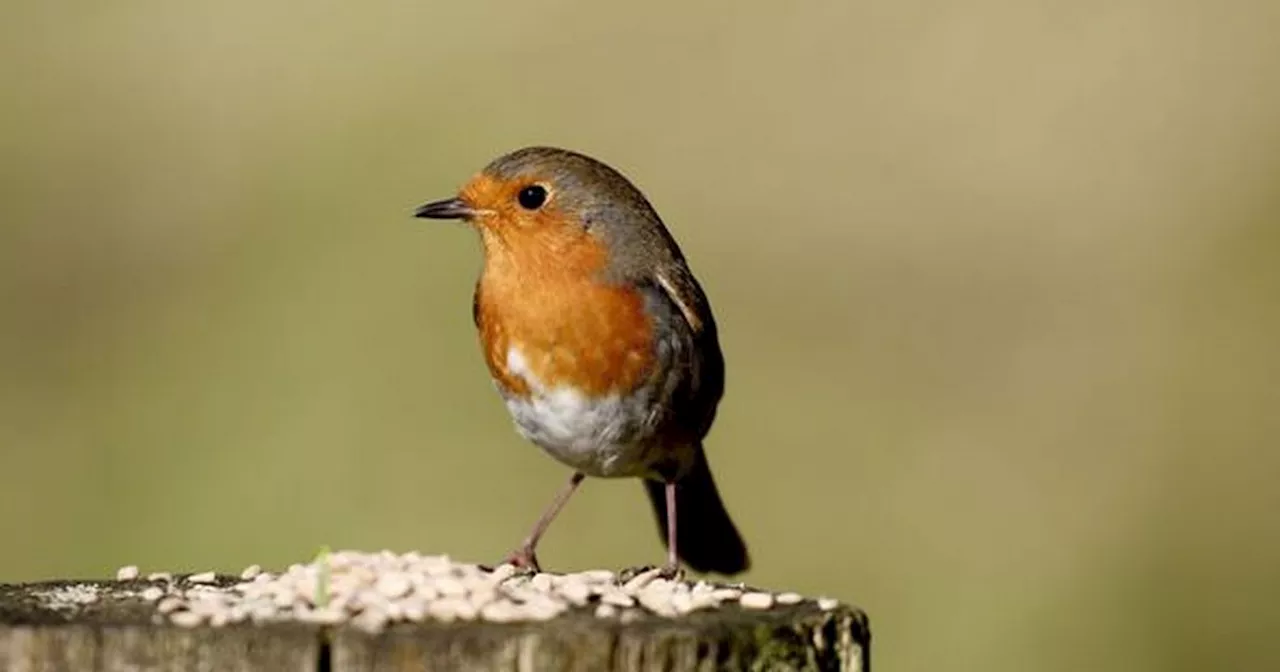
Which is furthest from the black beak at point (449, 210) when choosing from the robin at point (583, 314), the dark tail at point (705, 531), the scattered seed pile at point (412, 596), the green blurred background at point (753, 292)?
the green blurred background at point (753, 292)

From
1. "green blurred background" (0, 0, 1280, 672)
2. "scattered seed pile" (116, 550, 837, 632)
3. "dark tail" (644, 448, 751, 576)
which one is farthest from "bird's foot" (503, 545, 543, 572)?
"green blurred background" (0, 0, 1280, 672)

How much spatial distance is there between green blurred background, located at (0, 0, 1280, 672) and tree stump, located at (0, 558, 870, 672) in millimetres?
4576

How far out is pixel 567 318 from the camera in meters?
5.87

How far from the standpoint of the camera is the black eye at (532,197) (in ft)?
19.6

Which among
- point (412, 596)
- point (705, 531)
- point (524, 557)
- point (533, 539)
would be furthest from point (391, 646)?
point (705, 531)

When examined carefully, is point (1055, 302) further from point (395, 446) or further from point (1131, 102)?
point (395, 446)

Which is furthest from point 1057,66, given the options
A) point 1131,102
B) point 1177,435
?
point 1177,435

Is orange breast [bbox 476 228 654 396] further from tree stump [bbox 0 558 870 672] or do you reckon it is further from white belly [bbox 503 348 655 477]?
tree stump [bbox 0 558 870 672]

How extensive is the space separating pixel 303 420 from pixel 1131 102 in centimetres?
416

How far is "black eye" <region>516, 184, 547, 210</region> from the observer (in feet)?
19.6

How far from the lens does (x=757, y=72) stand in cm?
1232

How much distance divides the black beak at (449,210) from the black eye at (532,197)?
111mm

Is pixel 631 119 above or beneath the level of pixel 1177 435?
above

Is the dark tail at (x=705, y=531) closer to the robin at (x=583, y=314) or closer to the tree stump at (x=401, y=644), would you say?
the robin at (x=583, y=314)
